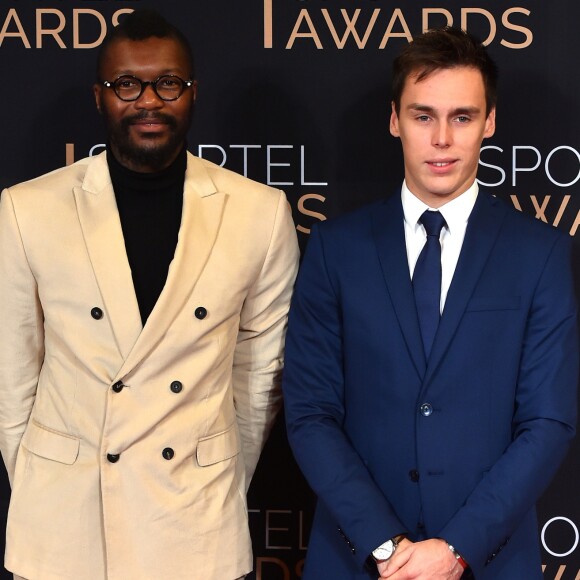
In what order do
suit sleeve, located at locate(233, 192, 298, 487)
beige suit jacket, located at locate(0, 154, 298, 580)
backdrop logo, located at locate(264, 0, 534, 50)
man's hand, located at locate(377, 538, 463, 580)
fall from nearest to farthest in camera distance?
man's hand, located at locate(377, 538, 463, 580) < beige suit jacket, located at locate(0, 154, 298, 580) < suit sleeve, located at locate(233, 192, 298, 487) < backdrop logo, located at locate(264, 0, 534, 50)

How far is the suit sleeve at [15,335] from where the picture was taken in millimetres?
2469

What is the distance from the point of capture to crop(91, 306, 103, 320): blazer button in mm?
2408

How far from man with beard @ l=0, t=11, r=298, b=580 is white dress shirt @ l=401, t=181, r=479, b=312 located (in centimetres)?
35

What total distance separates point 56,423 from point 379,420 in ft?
2.37

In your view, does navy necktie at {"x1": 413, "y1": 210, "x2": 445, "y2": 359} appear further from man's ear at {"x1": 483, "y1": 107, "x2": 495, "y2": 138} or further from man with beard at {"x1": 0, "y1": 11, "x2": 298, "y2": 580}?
man with beard at {"x1": 0, "y1": 11, "x2": 298, "y2": 580}

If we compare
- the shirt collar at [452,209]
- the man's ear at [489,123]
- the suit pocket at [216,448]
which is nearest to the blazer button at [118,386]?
the suit pocket at [216,448]

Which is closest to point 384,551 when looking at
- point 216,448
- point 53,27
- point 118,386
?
point 216,448

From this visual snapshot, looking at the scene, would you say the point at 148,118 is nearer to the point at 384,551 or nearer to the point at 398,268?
the point at 398,268

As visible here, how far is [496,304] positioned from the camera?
7.80 ft

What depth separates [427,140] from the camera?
2422mm

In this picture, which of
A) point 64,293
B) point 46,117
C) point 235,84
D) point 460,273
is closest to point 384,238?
point 460,273

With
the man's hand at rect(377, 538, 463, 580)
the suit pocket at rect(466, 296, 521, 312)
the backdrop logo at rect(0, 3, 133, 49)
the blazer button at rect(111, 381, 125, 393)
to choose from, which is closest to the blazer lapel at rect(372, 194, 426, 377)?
the suit pocket at rect(466, 296, 521, 312)

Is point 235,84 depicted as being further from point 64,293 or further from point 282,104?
point 64,293

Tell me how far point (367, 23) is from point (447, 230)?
37.0 inches
